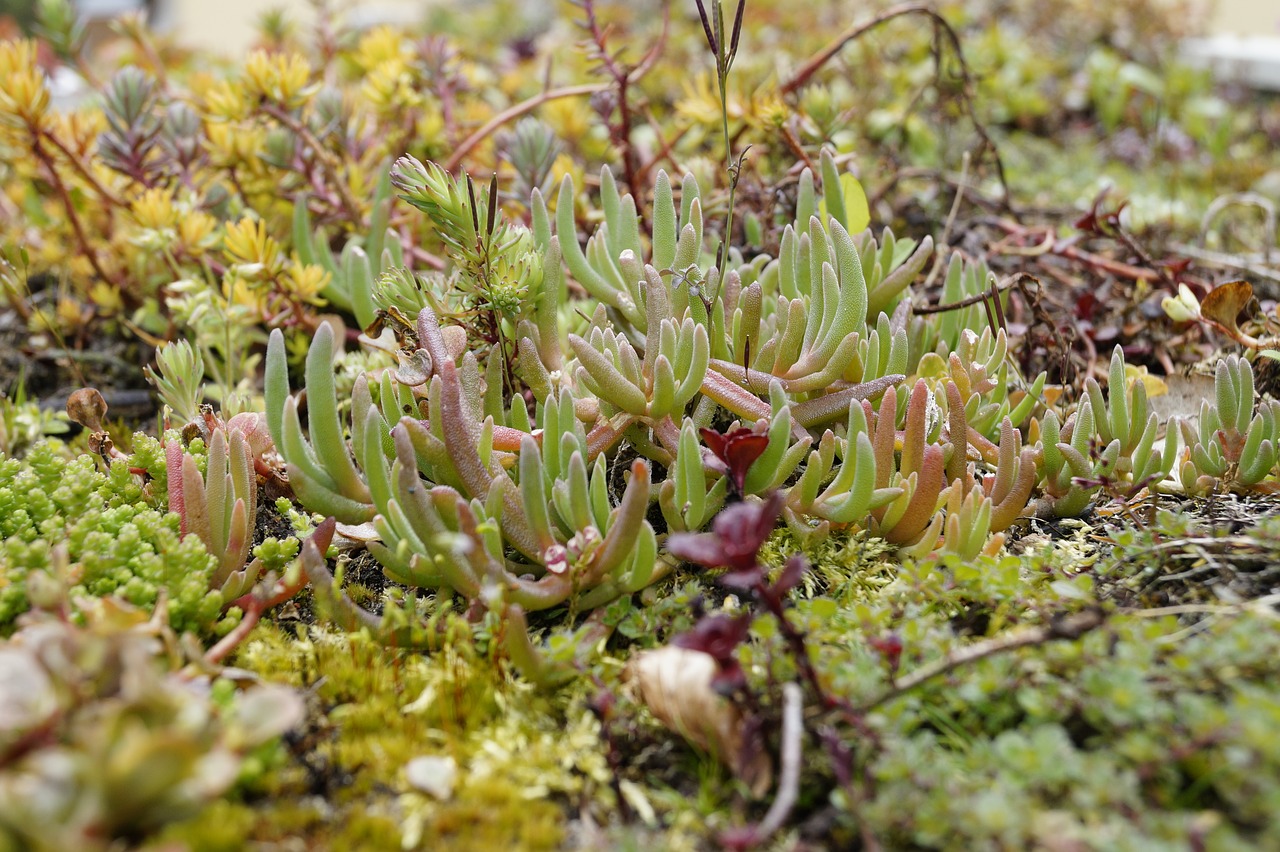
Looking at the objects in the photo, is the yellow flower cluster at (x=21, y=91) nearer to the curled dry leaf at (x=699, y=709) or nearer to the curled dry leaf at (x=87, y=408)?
the curled dry leaf at (x=87, y=408)

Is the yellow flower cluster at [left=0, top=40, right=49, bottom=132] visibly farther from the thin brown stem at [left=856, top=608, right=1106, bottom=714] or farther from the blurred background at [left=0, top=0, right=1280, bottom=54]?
the thin brown stem at [left=856, top=608, right=1106, bottom=714]

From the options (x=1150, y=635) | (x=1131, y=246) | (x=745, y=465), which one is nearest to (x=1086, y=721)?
(x=1150, y=635)

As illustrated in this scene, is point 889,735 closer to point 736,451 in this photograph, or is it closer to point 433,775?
point 736,451

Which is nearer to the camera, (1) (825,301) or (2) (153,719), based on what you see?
(2) (153,719)

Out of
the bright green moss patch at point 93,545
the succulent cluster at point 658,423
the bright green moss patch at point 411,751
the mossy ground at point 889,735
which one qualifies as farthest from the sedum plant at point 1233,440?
the bright green moss patch at point 93,545

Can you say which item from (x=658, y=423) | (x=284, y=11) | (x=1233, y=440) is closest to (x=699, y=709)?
(x=658, y=423)

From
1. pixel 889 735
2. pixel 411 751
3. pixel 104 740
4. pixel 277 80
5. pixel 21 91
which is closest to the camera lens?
pixel 104 740

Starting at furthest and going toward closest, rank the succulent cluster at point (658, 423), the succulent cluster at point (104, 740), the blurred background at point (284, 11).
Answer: the blurred background at point (284, 11) → the succulent cluster at point (658, 423) → the succulent cluster at point (104, 740)

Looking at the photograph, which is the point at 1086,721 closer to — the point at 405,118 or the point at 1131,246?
the point at 1131,246
